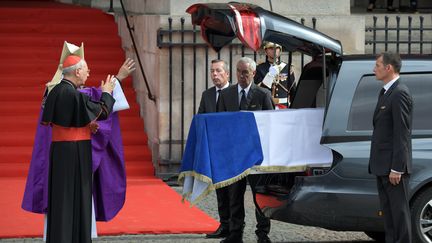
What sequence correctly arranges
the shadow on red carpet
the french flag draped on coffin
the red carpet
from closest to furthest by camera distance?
the french flag draped on coffin
the shadow on red carpet
the red carpet

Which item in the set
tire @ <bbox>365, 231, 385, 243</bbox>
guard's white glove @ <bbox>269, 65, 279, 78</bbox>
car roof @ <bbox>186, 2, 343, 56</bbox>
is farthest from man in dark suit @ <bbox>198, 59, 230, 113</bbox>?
guard's white glove @ <bbox>269, 65, 279, 78</bbox>

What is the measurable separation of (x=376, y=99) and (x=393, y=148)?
0.90 metres

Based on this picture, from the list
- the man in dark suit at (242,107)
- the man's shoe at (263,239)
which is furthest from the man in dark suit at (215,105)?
the man's shoe at (263,239)

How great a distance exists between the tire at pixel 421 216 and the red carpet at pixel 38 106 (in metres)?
2.61

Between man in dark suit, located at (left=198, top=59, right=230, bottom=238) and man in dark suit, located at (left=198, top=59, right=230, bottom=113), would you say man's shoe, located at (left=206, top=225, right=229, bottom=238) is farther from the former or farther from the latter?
man in dark suit, located at (left=198, top=59, right=230, bottom=113)

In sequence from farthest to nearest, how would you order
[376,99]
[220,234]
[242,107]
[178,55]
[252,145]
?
1. [178,55]
2. [220,234]
3. [242,107]
4. [252,145]
5. [376,99]

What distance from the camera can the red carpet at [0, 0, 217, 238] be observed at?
13.1m

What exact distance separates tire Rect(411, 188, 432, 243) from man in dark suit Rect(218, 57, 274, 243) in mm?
1636

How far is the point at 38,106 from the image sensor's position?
17344mm

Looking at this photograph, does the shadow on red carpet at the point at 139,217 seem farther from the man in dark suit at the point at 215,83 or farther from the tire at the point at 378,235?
the tire at the point at 378,235

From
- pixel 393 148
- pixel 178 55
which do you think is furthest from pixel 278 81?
pixel 393 148

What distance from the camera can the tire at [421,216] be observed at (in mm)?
10891

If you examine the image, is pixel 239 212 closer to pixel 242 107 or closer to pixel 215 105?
pixel 242 107

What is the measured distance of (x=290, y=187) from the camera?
1141 centimetres
